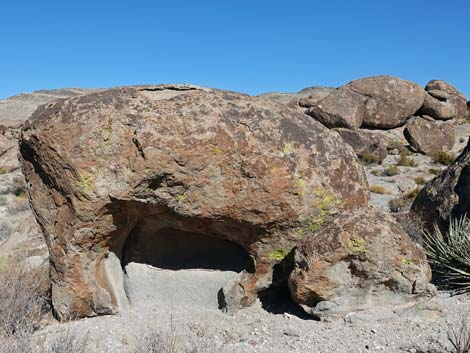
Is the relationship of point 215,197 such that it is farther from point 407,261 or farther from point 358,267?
point 407,261

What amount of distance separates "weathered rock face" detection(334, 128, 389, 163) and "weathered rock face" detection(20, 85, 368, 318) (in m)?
15.1

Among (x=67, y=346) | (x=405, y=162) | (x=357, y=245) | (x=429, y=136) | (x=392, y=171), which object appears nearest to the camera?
(x=67, y=346)

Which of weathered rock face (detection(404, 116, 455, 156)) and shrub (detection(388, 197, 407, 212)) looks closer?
shrub (detection(388, 197, 407, 212))

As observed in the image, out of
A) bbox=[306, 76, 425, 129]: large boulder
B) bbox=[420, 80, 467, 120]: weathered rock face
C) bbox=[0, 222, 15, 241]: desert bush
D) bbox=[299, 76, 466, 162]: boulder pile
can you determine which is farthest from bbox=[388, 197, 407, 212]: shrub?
bbox=[420, 80, 467, 120]: weathered rock face

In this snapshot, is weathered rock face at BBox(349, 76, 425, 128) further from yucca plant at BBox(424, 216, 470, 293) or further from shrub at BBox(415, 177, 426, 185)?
yucca plant at BBox(424, 216, 470, 293)

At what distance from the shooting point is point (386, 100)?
2320cm

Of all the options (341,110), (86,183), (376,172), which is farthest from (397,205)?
(341,110)

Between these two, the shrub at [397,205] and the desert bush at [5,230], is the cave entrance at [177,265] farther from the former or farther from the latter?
the shrub at [397,205]

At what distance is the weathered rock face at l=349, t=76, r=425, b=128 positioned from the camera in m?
23.0

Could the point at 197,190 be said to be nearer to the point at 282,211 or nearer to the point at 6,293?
the point at 282,211

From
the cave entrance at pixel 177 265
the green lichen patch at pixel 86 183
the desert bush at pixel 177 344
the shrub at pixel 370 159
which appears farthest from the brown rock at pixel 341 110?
the desert bush at pixel 177 344

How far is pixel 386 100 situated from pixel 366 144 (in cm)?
399

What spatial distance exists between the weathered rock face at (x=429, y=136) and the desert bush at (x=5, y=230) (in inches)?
649

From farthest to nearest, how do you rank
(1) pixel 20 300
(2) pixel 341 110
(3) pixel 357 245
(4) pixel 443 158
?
(2) pixel 341 110 → (4) pixel 443 158 → (1) pixel 20 300 → (3) pixel 357 245
